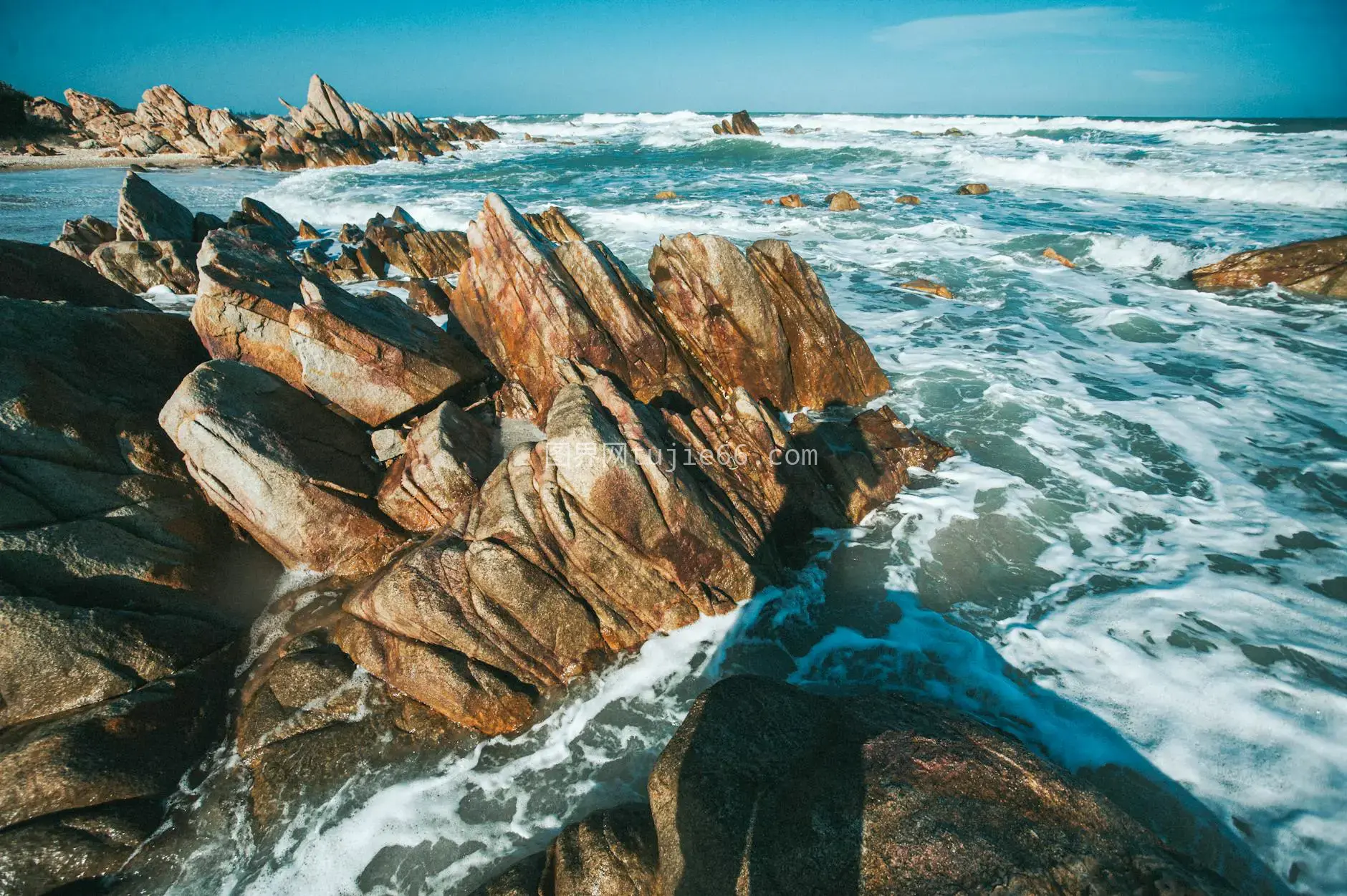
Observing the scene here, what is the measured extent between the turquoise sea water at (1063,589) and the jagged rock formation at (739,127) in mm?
71152

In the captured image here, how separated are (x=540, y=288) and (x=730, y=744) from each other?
8.80 metres

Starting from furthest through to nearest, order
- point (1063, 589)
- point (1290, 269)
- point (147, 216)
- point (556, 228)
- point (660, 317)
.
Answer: point (556, 228) < point (147, 216) < point (1290, 269) < point (660, 317) < point (1063, 589)

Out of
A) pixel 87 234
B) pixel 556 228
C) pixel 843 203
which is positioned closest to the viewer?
pixel 87 234

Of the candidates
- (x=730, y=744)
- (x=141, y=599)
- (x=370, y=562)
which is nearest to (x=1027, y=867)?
(x=730, y=744)

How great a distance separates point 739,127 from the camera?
278ft

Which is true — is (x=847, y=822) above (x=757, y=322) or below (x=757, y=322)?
below

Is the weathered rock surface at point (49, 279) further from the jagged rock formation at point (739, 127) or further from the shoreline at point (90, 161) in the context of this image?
the jagged rock formation at point (739, 127)

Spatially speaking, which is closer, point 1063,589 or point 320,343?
point 1063,589

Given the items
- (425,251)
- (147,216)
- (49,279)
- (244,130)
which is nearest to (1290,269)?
(425,251)

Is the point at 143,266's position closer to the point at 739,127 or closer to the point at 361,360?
the point at 361,360

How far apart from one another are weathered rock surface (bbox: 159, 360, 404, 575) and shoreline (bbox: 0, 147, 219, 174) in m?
60.9

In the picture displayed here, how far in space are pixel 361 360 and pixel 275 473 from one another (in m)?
2.63

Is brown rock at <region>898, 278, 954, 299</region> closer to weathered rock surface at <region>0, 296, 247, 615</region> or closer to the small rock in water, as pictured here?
the small rock in water

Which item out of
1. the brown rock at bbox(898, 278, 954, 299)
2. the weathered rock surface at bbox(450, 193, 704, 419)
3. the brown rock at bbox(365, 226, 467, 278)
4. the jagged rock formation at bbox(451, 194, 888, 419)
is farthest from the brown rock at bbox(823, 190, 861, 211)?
the weathered rock surface at bbox(450, 193, 704, 419)
